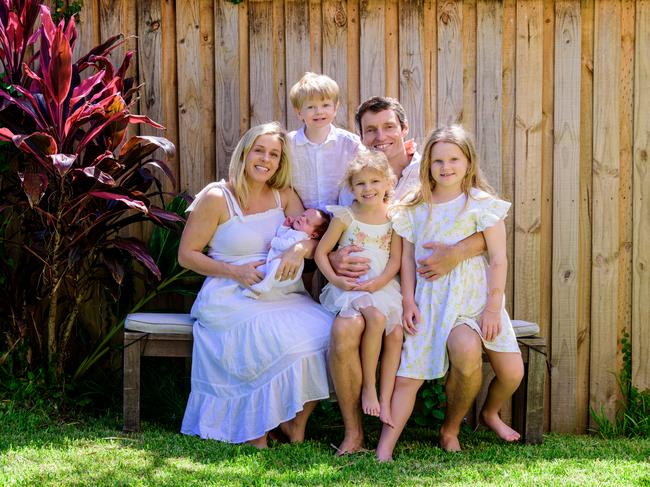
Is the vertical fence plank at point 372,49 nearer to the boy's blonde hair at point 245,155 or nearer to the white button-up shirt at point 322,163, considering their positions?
the white button-up shirt at point 322,163

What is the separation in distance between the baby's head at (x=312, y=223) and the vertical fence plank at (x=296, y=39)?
831 mm

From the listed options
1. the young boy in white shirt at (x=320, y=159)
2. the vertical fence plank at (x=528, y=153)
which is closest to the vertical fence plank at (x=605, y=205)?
the vertical fence plank at (x=528, y=153)

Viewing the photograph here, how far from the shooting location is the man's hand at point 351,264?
12.4 feet

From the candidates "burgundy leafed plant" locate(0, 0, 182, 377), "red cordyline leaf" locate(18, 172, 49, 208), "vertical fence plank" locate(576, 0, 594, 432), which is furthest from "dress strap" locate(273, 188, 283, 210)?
"vertical fence plank" locate(576, 0, 594, 432)

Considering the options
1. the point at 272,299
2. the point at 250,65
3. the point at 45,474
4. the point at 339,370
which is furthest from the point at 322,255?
the point at 45,474

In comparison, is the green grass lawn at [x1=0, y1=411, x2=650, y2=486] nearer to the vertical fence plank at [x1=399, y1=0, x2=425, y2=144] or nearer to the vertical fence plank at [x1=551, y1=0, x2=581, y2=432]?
the vertical fence plank at [x1=551, y1=0, x2=581, y2=432]

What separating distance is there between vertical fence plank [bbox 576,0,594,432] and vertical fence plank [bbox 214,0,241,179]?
6.03ft

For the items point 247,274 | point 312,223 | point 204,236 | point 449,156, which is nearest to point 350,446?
point 247,274

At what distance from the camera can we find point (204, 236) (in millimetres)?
3969

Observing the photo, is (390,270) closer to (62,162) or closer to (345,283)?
(345,283)

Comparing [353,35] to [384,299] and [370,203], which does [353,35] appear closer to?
[370,203]

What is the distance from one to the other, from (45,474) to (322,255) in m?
1.52

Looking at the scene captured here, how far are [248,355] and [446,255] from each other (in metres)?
0.99

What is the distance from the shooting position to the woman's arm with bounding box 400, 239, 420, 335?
12.1ft
